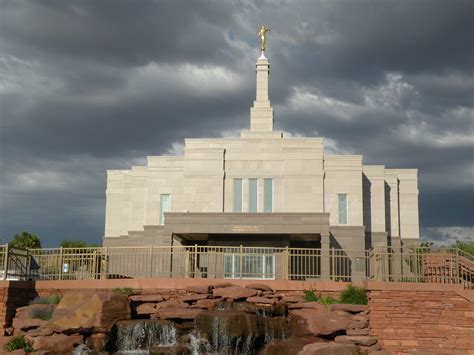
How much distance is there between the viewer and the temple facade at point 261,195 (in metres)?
36.1

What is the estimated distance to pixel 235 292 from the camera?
72.5 ft

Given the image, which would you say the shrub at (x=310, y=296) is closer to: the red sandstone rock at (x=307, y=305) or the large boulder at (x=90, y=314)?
the red sandstone rock at (x=307, y=305)

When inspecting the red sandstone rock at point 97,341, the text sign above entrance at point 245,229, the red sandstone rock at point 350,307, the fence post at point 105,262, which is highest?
the text sign above entrance at point 245,229

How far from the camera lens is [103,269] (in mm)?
26594

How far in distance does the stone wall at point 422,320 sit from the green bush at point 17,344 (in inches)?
459

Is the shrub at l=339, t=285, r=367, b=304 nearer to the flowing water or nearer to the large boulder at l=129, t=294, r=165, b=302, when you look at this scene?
the flowing water

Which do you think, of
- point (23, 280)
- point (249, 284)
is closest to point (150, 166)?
point (23, 280)

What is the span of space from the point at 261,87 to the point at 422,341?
27204 mm

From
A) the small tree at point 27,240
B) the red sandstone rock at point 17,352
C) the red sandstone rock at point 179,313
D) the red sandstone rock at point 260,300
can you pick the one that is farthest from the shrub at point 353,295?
the small tree at point 27,240

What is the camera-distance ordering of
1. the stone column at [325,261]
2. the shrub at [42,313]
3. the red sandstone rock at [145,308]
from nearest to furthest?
1. the red sandstone rock at [145,308]
2. the shrub at [42,313]
3. the stone column at [325,261]

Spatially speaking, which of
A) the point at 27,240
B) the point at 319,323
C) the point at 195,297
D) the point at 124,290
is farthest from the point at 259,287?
the point at 27,240

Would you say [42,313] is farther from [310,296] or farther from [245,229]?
[245,229]

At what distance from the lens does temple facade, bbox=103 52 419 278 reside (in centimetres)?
3606

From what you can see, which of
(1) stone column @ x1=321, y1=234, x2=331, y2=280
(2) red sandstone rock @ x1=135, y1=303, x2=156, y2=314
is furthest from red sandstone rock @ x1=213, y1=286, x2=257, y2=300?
(1) stone column @ x1=321, y1=234, x2=331, y2=280
